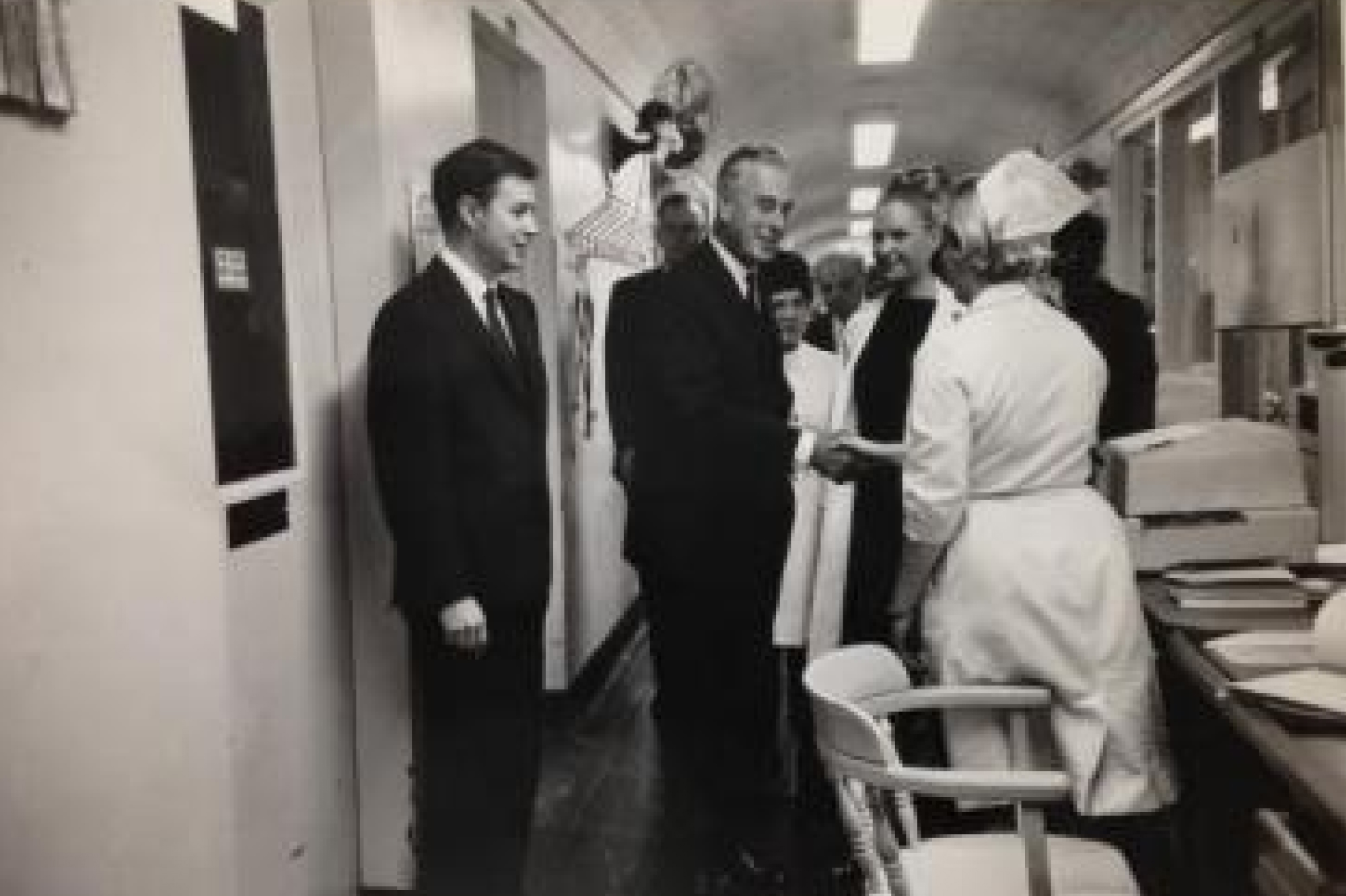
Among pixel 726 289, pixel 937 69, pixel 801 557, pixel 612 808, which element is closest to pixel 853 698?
pixel 801 557

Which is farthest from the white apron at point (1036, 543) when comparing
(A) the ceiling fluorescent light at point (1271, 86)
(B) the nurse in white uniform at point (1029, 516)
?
(A) the ceiling fluorescent light at point (1271, 86)

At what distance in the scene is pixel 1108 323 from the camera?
6.81 feet

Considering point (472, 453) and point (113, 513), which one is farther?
point (472, 453)

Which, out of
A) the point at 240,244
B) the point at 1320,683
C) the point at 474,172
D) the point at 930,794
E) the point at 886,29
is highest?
the point at 886,29

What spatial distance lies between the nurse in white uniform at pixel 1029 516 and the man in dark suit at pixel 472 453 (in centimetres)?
64

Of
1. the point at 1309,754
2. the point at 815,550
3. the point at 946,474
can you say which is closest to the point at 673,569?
the point at 815,550

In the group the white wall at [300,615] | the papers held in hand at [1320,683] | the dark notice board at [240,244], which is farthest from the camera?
the white wall at [300,615]

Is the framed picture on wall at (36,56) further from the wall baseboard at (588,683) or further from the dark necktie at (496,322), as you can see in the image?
the wall baseboard at (588,683)

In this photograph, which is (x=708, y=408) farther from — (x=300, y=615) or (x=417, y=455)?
(x=300, y=615)

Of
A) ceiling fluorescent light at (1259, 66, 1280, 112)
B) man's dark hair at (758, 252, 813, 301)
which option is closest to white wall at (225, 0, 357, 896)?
man's dark hair at (758, 252, 813, 301)

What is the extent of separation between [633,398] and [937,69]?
780 mm

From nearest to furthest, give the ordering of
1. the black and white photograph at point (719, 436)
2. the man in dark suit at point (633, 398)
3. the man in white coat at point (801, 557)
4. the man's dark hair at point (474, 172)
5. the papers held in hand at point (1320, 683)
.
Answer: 1. the papers held in hand at point (1320, 683)
2. the black and white photograph at point (719, 436)
3. the man's dark hair at point (474, 172)
4. the man in white coat at point (801, 557)
5. the man in dark suit at point (633, 398)

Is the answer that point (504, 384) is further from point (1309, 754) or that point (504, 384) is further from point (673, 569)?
point (1309, 754)

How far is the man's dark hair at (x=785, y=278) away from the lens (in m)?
2.15
